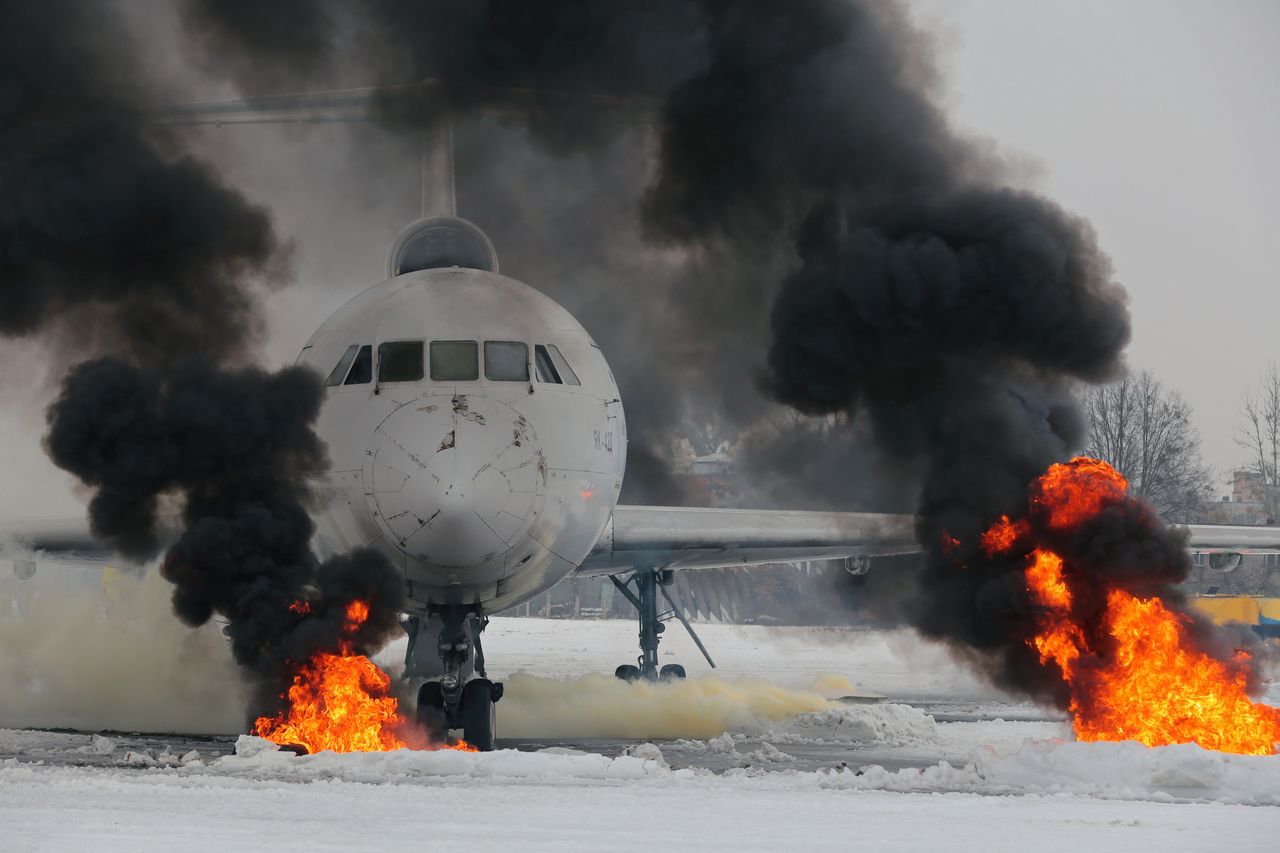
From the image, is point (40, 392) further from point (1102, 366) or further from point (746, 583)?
point (746, 583)

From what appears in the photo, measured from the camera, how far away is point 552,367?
1455 centimetres

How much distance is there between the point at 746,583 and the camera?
58812 mm

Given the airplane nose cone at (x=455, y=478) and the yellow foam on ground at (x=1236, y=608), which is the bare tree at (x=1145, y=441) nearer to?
the yellow foam on ground at (x=1236, y=608)

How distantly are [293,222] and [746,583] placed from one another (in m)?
40.9

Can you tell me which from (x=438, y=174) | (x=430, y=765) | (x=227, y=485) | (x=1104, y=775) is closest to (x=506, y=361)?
(x=227, y=485)

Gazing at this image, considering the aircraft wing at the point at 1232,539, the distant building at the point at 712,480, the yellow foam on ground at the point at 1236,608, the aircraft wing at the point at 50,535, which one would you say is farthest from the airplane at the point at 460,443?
the yellow foam on ground at the point at 1236,608

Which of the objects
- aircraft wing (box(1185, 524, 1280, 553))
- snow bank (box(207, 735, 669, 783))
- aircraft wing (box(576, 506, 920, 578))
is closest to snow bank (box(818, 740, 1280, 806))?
snow bank (box(207, 735, 669, 783))

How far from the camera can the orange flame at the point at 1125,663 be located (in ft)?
42.1

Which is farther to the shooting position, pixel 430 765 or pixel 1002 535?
Result: pixel 1002 535

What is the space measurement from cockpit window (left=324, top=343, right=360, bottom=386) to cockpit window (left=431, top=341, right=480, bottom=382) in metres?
0.77

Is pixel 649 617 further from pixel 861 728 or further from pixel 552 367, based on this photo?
pixel 552 367

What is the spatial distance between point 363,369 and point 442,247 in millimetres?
2715

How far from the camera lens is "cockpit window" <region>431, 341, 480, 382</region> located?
45.4ft

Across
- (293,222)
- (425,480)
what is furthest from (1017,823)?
(293,222)
